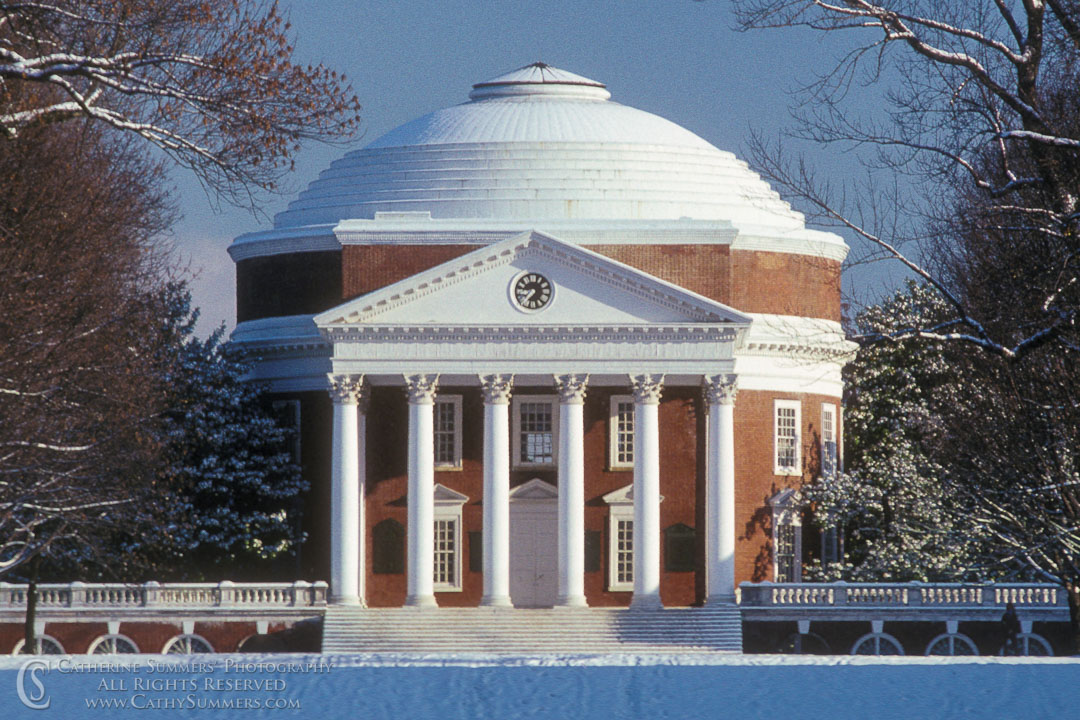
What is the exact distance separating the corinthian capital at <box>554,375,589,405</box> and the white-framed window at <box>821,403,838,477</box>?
12035mm

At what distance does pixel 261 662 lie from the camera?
3872 cm

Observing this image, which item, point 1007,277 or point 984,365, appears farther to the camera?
point 984,365

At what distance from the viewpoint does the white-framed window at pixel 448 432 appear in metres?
72.9

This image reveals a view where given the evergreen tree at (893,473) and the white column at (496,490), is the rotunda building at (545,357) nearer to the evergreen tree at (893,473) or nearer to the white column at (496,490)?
the white column at (496,490)

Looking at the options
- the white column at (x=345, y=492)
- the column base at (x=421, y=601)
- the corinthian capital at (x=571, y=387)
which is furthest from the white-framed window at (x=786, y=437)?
the white column at (x=345, y=492)

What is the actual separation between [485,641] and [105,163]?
1941 cm

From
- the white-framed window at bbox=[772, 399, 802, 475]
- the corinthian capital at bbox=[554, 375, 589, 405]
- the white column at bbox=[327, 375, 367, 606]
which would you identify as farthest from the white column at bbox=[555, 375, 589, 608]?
the white-framed window at bbox=[772, 399, 802, 475]

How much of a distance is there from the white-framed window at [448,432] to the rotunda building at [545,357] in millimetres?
72

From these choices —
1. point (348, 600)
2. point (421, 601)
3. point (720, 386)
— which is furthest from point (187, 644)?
point (720, 386)

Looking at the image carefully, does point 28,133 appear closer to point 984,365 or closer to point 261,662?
point 261,662

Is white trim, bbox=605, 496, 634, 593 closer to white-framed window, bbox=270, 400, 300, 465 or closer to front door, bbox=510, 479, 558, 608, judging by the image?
front door, bbox=510, 479, 558, 608

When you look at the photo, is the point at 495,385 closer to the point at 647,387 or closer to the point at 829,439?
the point at 647,387

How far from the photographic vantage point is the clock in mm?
68188

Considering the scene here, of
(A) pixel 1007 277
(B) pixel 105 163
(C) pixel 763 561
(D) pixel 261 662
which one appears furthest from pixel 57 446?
(C) pixel 763 561
